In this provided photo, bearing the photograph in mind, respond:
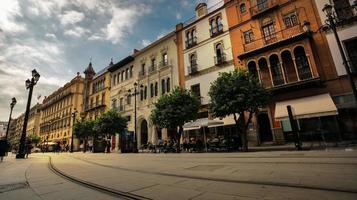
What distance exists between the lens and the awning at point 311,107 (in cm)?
1298

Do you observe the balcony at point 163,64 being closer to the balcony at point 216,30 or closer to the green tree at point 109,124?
the balcony at point 216,30

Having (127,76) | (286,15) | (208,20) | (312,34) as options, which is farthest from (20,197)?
(127,76)

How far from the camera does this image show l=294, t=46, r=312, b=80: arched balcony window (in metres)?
16.2

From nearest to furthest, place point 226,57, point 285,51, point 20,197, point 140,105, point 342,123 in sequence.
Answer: point 20,197 → point 342,123 → point 285,51 → point 226,57 → point 140,105

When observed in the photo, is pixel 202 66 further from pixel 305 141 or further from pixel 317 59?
pixel 305 141

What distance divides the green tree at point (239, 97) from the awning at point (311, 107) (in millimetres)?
1728

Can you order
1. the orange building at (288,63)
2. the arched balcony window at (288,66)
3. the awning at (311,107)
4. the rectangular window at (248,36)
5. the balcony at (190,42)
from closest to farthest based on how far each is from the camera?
→ the awning at (311,107) → the orange building at (288,63) → the arched balcony window at (288,66) → the rectangular window at (248,36) → the balcony at (190,42)

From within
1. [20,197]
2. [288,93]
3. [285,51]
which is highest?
[285,51]

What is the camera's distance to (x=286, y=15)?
59.8ft

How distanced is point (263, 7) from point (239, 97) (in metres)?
11.8

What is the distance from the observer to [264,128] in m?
18.2

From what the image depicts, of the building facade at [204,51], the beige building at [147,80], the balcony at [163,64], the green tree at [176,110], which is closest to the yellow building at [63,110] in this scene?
the beige building at [147,80]

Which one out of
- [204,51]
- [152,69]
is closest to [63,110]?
[152,69]

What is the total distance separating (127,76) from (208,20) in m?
16.9
